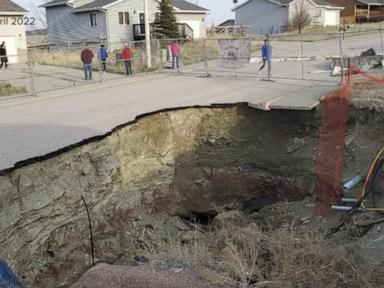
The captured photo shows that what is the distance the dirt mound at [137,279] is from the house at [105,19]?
35406 mm

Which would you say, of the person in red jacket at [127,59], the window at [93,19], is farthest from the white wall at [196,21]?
the person in red jacket at [127,59]

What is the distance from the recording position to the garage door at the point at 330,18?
62812 millimetres

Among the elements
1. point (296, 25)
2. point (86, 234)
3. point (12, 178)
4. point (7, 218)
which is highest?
point (296, 25)

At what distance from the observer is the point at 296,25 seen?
55.1 m

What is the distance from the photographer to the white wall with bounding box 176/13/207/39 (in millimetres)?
43966

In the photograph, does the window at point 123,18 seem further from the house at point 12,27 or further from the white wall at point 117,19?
the house at point 12,27

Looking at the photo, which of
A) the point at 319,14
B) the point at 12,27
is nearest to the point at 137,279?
the point at 12,27

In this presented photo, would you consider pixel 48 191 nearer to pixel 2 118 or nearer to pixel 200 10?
pixel 2 118

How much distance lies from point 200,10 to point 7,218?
39640mm

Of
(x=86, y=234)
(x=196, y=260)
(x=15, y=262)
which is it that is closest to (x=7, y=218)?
(x=15, y=262)

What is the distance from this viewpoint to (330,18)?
6375cm

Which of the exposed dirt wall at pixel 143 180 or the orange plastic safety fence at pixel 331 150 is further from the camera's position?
the orange plastic safety fence at pixel 331 150

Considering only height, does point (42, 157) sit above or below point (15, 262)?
above

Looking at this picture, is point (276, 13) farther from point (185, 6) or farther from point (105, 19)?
point (105, 19)
